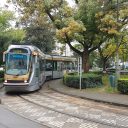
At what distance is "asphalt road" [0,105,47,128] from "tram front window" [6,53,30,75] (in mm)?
8547

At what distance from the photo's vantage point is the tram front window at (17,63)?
2283 cm

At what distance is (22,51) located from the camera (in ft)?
76.1

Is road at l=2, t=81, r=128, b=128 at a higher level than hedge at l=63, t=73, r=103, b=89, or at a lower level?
lower

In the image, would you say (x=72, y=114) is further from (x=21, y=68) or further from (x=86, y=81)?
(x=86, y=81)

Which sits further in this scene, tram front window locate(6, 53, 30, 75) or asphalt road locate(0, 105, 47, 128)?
tram front window locate(6, 53, 30, 75)

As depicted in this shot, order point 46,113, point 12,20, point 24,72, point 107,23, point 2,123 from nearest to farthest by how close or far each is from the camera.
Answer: point 2,123 < point 46,113 < point 24,72 < point 107,23 < point 12,20

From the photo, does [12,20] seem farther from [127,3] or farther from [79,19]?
[127,3]

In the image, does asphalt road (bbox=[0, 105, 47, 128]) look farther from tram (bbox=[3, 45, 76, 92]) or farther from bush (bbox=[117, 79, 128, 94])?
bush (bbox=[117, 79, 128, 94])

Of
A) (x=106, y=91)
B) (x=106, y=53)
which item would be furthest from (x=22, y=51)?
Answer: (x=106, y=53)

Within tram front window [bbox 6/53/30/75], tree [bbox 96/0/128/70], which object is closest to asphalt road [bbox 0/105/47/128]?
tram front window [bbox 6/53/30/75]

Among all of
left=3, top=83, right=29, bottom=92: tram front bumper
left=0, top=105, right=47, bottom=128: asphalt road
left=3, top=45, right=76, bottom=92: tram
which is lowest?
left=0, top=105, right=47, bottom=128: asphalt road

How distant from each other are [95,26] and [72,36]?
2577mm

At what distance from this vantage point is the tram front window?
74.9 ft

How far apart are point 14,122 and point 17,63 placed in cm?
1096
